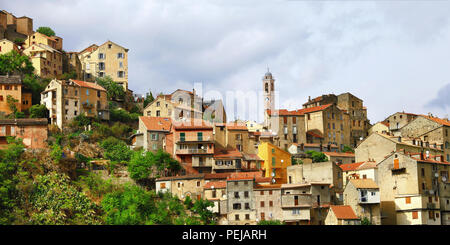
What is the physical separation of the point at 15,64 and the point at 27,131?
16.5 m

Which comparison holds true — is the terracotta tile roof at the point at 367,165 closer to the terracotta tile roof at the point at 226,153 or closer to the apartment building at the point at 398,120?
the terracotta tile roof at the point at 226,153

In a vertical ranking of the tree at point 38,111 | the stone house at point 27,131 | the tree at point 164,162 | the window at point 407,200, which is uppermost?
the tree at point 38,111

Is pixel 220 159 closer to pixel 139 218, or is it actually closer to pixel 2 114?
pixel 139 218

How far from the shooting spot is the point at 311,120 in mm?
76000

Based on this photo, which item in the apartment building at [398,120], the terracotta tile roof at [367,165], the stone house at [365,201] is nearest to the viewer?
the stone house at [365,201]

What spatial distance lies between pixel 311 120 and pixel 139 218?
35142 millimetres

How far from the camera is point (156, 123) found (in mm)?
64375

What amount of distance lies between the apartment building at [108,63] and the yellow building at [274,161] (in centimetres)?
2775

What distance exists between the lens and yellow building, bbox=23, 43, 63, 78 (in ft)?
241

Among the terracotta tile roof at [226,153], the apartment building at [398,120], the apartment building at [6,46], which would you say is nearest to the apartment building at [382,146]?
the apartment building at [398,120]

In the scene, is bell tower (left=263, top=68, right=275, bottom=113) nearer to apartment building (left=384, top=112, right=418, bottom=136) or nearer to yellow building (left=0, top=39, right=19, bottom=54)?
apartment building (left=384, top=112, right=418, bottom=136)

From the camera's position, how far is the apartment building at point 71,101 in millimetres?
64812
